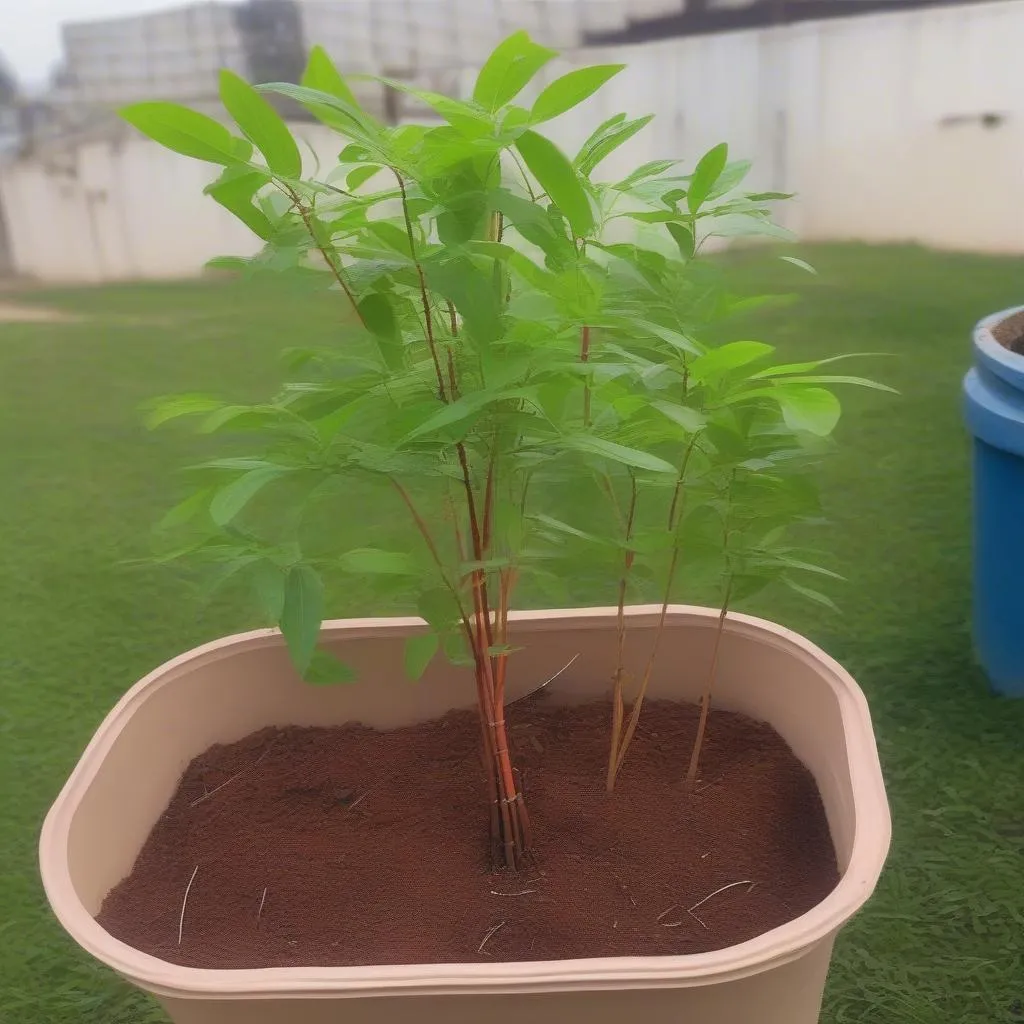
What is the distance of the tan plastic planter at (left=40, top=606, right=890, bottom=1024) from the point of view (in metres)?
0.47

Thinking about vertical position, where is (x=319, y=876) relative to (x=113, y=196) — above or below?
below

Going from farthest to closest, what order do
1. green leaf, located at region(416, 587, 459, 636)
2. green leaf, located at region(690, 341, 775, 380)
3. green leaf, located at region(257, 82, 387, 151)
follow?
Answer: green leaf, located at region(416, 587, 459, 636), green leaf, located at region(690, 341, 775, 380), green leaf, located at region(257, 82, 387, 151)

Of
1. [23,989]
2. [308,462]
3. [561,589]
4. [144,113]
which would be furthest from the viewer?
[23,989]

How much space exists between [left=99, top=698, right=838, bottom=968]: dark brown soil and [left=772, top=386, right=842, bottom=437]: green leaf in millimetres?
327

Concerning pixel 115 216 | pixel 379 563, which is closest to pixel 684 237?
pixel 379 563

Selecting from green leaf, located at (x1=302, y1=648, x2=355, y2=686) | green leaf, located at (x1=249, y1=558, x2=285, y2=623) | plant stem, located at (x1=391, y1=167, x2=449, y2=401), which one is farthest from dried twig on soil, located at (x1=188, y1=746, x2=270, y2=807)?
plant stem, located at (x1=391, y1=167, x2=449, y2=401)

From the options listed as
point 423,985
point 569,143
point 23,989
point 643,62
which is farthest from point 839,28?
point 23,989

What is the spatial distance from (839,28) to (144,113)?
1.24 meters

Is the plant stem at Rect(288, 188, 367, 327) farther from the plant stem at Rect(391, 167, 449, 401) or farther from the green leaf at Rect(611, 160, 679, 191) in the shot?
the green leaf at Rect(611, 160, 679, 191)

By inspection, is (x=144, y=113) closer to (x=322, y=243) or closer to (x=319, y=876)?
(x=322, y=243)

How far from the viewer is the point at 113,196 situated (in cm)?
139

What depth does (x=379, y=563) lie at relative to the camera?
55 centimetres

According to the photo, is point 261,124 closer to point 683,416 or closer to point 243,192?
point 243,192

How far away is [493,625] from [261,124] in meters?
0.38
